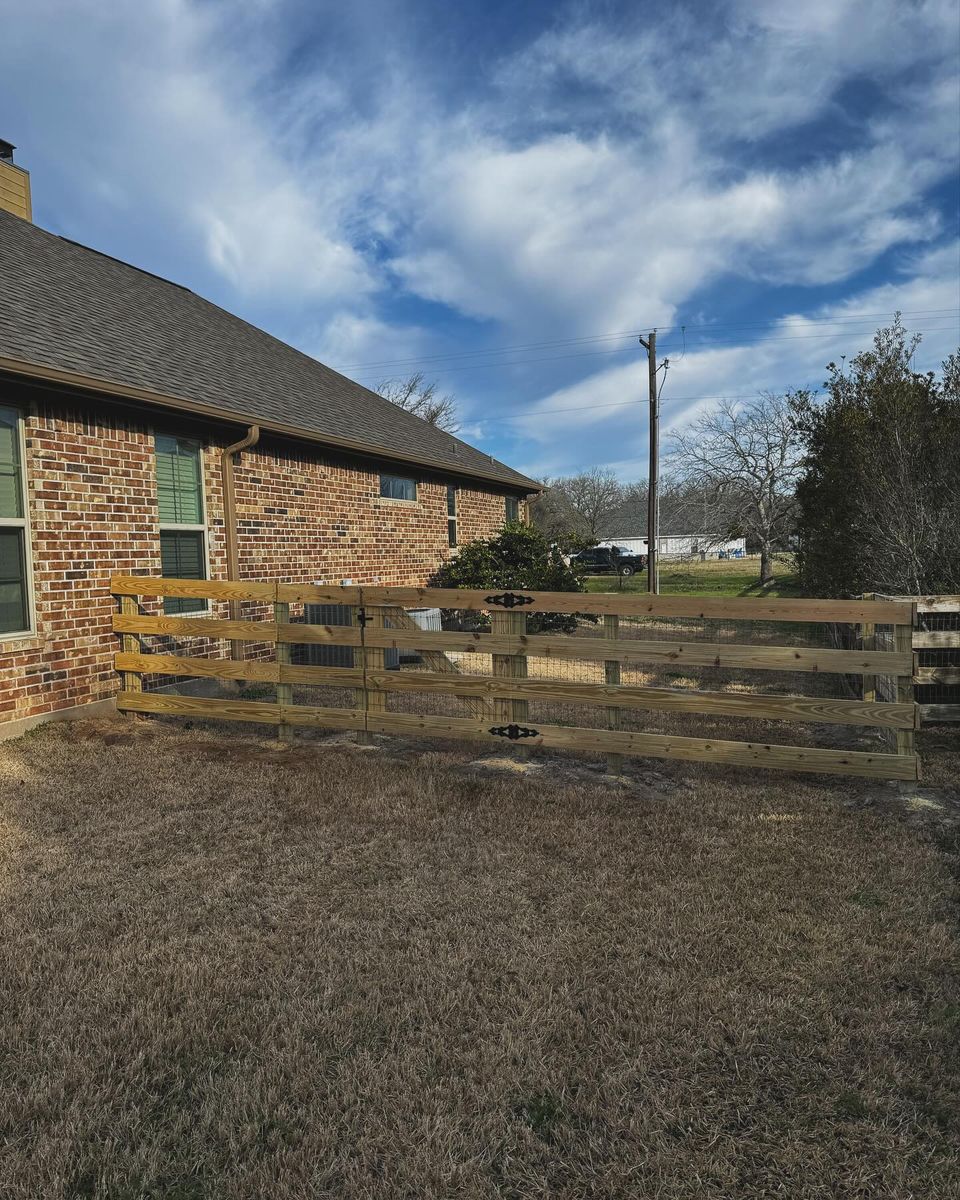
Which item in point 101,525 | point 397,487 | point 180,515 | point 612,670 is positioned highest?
point 397,487

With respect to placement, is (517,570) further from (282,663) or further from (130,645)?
(282,663)

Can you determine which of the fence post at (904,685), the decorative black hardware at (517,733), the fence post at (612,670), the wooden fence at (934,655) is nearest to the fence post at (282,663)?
the decorative black hardware at (517,733)

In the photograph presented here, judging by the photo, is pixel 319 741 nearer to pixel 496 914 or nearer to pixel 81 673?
pixel 81 673

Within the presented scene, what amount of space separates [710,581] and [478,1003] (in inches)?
1403

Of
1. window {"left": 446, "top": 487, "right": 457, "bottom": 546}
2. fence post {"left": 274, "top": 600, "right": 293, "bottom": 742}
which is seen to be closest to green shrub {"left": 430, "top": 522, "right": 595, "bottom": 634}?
window {"left": 446, "top": 487, "right": 457, "bottom": 546}

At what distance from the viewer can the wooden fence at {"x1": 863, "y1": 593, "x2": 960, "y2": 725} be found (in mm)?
A: 6129

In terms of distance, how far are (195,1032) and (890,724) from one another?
4.31 metres

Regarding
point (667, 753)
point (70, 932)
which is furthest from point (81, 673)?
point (667, 753)

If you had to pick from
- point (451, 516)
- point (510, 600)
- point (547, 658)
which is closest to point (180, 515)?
point (510, 600)

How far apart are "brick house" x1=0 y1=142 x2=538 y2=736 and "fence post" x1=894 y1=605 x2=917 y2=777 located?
6.86 metres

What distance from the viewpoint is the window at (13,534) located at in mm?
6293

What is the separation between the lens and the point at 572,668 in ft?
35.1

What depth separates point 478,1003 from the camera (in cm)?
259

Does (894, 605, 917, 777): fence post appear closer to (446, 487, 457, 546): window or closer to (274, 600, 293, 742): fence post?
(274, 600, 293, 742): fence post
